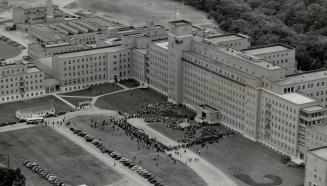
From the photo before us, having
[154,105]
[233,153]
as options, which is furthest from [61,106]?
[233,153]

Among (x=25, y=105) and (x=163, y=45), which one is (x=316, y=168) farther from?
(x=25, y=105)

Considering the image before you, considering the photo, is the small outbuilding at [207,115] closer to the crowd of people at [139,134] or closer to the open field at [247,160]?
the open field at [247,160]

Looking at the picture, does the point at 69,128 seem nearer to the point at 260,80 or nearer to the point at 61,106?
the point at 61,106

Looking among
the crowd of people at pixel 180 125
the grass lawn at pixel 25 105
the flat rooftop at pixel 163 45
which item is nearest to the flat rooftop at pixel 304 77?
the crowd of people at pixel 180 125

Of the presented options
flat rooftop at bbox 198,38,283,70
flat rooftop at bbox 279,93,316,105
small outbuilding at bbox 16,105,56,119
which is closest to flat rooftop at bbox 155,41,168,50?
flat rooftop at bbox 198,38,283,70

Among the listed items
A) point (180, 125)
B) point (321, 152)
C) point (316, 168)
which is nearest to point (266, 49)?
A: point (180, 125)

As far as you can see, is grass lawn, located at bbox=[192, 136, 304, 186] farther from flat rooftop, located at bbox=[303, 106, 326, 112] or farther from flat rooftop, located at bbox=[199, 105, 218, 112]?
flat rooftop, located at bbox=[303, 106, 326, 112]
